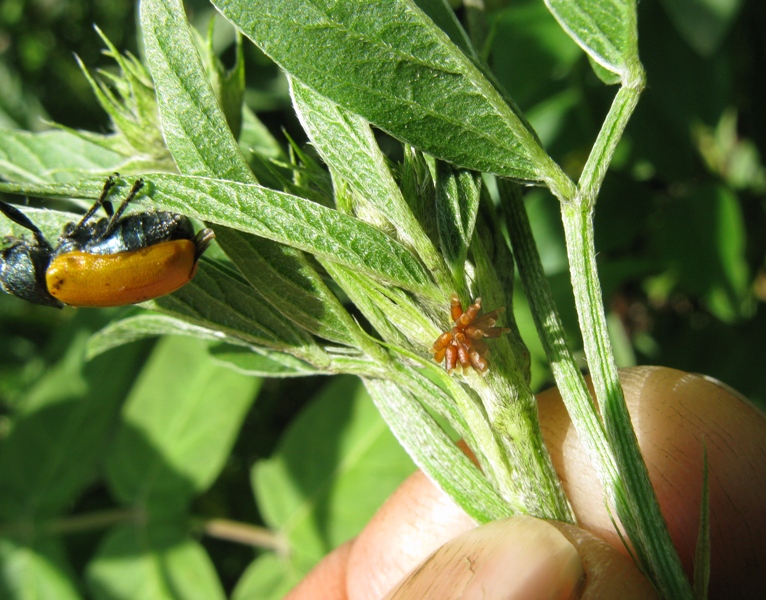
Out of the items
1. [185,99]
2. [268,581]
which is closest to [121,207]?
[185,99]

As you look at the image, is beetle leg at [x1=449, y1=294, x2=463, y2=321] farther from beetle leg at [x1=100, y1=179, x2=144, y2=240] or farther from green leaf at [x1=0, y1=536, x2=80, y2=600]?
green leaf at [x1=0, y1=536, x2=80, y2=600]

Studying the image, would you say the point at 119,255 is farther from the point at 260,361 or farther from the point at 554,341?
the point at 554,341

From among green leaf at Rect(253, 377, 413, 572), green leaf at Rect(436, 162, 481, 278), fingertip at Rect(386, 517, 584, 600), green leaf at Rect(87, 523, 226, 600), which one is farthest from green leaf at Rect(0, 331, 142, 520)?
green leaf at Rect(436, 162, 481, 278)

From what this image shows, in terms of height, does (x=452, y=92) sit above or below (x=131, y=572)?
above

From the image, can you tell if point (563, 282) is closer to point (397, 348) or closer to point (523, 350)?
point (523, 350)

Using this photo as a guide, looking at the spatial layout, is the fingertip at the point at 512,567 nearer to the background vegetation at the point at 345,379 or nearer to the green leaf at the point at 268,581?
the background vegetation at the point at 345,379

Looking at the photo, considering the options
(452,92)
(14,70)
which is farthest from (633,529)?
(14,70)
